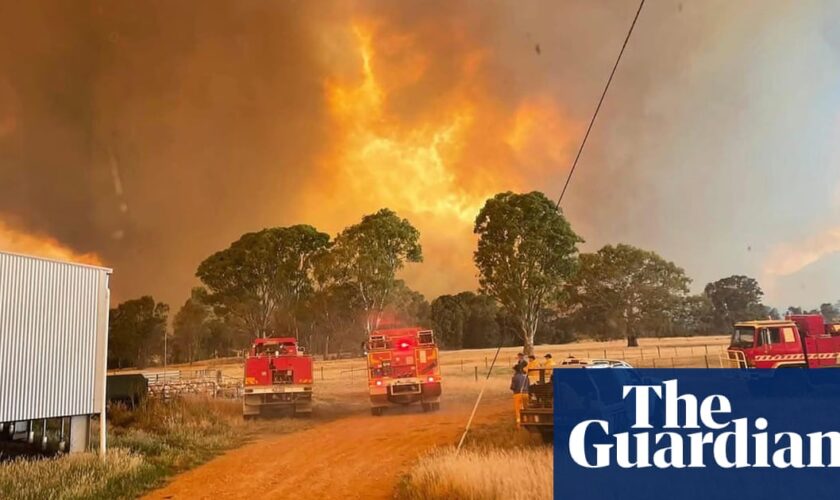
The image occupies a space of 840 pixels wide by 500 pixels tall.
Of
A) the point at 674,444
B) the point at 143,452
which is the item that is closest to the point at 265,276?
the point at 143,452

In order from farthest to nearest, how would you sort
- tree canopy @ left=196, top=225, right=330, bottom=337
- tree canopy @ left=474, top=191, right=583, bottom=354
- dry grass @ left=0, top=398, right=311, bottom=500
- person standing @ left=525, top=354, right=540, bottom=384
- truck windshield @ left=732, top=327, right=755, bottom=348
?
tree canopy @ left=196, top=225, right=330, bottom=337 < tree canopy @ left=474, top=191, right=583, bottom=354 < truck windshield @ left=732, top=327, right=755, bottom=348 < person standing @ left=525, top=354, right=540, bottom=384 < dry grass @ left=0, top=398, right=311, bottom=500

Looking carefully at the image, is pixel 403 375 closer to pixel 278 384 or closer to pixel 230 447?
pixel 278 384

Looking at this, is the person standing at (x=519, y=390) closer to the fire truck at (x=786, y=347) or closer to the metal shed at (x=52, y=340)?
the metal shed at (x=52, y=340)

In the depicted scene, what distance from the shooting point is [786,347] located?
796 inches

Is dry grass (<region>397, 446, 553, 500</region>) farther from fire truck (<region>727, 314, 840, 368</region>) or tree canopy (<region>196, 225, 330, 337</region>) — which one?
tree canopy (<region>196, 225, 330, 337</region>)

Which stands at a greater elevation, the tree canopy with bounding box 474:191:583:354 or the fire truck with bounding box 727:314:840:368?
the tree canopy with bounding box 474:191:583:354

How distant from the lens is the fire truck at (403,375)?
18578 millimetres

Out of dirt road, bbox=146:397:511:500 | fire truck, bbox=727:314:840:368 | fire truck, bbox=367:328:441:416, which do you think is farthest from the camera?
fire truck, bbox=727:314:840:368

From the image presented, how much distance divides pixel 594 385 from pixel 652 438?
5.44 ft

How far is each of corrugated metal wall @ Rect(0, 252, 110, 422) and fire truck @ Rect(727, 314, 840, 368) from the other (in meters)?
Answer: 19.5

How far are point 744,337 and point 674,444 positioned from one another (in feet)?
41.2

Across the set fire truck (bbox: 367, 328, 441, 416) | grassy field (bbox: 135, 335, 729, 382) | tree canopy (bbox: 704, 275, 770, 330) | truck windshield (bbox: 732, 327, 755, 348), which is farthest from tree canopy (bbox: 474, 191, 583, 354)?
fire truck (bbox: 367, 328, 441, 416)

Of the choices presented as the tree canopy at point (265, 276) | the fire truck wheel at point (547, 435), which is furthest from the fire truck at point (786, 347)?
the tree canopy at point (265, 276)

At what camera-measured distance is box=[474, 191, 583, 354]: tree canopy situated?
28.1m
